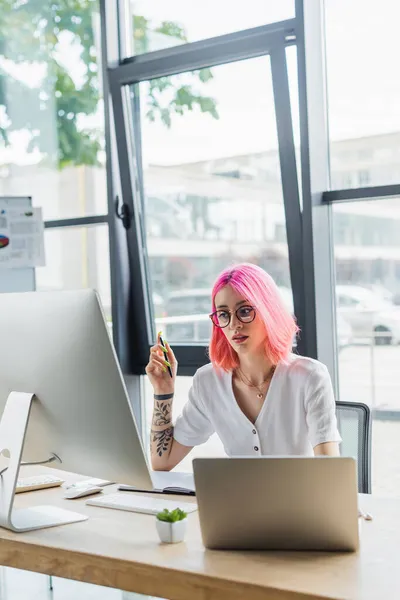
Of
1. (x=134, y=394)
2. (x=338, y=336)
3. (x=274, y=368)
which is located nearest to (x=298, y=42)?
(x=338, y=336)

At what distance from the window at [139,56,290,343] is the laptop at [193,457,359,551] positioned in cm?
210

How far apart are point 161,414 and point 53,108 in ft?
8.01

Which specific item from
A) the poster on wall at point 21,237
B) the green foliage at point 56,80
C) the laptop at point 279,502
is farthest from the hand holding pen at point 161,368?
the poster on wall at point 21,237

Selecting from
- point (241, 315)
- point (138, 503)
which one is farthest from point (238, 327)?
point (138, 503)

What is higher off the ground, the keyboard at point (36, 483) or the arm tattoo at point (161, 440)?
the arm tattoo at point (161, 440)

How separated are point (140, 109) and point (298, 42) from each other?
38.2 inches

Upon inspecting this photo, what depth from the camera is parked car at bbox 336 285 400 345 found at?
333 centimetres

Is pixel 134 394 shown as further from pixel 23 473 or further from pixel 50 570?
pixel 50 570

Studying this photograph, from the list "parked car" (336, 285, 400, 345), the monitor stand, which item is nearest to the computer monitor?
the monitor stand

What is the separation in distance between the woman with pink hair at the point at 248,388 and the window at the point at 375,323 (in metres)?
1.01

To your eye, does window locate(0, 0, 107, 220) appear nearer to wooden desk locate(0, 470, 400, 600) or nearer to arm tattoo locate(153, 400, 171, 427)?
arm tattoo locate(153, 400, 171, 427)

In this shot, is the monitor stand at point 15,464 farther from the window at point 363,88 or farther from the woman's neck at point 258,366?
the window at point 363,88

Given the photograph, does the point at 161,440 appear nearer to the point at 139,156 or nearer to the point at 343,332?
the point at 343,332

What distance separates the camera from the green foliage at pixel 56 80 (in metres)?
4.15
